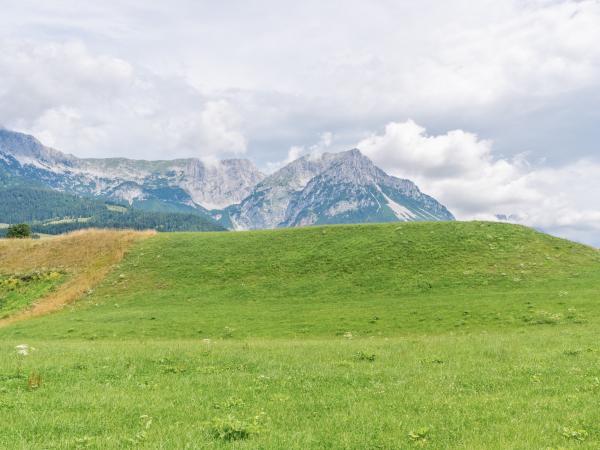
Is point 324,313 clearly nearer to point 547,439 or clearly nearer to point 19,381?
point 19,381

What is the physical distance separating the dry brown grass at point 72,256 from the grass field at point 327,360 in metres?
2.74

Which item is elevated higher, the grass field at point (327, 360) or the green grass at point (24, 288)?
the grass field at point (327, 360)

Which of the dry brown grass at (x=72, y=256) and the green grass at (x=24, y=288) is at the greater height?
the dry brown grass at (x=72, y=256)

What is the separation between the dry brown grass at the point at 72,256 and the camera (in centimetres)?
6056

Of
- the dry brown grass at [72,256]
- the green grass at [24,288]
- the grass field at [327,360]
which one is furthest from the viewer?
the dry brown grass at [72,256]

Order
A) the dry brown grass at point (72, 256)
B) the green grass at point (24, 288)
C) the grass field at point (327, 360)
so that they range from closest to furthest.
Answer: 1. the grass field at point (327, 360)
2. the green grass at point (24, 288)
3. the dry brown grass at point (72, 256)

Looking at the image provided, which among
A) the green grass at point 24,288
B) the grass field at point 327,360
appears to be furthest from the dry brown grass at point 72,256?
the grass field at point 327,360

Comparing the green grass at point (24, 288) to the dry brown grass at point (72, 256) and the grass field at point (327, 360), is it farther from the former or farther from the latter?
the grass field at point (327, 360)

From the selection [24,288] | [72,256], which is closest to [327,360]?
[24,288]

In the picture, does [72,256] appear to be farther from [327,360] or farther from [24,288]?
[327,360]

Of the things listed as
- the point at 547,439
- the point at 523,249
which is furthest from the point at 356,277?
the point at 547,439

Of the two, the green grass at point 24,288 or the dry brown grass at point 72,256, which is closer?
the green grass at point 24,288

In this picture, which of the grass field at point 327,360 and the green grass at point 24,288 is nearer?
the grass field at point 327,360

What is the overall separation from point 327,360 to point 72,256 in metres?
61.6
